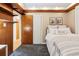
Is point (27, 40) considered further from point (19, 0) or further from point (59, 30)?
point (19, 0)

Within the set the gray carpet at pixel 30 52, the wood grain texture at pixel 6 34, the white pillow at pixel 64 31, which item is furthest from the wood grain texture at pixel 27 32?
the wood grain texture at pixel 6 34

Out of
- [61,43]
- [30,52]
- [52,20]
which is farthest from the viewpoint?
[52,20]

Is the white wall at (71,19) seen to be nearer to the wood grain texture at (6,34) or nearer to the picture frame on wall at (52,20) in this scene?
the picture frame on wall at (52,20)

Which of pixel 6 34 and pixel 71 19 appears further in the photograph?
pixel 71 19

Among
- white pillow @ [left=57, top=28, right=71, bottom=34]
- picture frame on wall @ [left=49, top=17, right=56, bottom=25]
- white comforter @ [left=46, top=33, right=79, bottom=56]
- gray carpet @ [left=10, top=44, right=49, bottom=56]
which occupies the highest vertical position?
picture frame on wall @ [left=49, top=17, right=56, bottom=25]

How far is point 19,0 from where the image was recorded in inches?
51.0

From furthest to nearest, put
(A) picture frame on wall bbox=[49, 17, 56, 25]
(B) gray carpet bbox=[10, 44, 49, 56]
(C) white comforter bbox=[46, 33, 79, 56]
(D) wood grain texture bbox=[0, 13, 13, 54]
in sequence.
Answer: (A) picture frame on wall bbox=[49, 17, 56, 25] < (B) gray carpet bbox=[10, 44, 49, 56] < (D) wood grain texture bbox=[0, 13, 13, 54] < (C) white comforter bbox=[46, 33, 79, 56]

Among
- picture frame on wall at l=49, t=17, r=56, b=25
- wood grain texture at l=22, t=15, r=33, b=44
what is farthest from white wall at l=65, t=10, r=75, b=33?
wood grain texture at l=22, t=15, r=33, b=44

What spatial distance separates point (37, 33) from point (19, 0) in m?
7.12

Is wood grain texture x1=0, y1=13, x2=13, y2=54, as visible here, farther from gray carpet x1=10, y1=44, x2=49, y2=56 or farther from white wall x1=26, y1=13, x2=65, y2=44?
white wall x1=26, y1=13, x2=65, y2=44

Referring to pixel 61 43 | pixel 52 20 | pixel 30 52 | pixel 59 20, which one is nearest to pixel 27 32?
pixel 52 20

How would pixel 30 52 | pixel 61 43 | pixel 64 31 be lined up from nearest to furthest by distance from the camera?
1. pixel 61 43
2. pixel 30 52
3. pixel 64 31

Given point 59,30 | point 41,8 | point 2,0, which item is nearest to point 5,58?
point 2,0

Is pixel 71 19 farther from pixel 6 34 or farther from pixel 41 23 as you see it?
pixel 6 34
